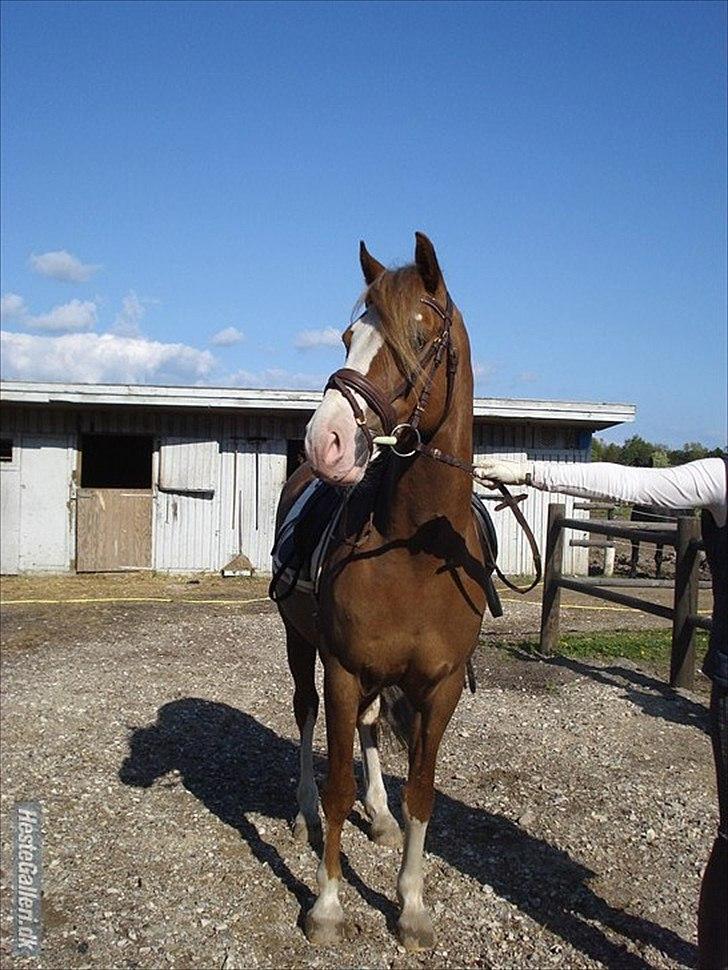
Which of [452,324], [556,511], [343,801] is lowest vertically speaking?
[343,801]

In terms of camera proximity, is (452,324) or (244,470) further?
(244,470)

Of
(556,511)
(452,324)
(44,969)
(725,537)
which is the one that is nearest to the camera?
(725,537)

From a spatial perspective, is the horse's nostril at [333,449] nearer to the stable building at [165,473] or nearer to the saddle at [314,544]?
the saddle at [314,544]

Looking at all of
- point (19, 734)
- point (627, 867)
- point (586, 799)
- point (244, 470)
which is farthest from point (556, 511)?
point (244, 470)

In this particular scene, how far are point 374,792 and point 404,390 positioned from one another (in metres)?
2.40

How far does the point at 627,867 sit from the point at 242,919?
1786 millimetres

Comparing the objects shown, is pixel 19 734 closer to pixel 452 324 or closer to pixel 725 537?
pixel 452 324

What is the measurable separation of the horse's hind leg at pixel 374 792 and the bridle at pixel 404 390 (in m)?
1.96

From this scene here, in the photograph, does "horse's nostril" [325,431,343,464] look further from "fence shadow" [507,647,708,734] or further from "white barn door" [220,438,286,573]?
"white barn door" [220,438,286,573]

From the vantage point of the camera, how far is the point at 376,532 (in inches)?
117

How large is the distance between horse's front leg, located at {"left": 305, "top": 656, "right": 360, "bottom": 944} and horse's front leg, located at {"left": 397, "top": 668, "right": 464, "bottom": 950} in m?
0.25

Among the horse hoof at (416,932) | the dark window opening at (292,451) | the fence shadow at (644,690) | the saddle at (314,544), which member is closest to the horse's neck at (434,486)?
the saddle at (314,544)

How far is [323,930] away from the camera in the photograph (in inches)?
123

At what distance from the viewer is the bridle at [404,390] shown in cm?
238
